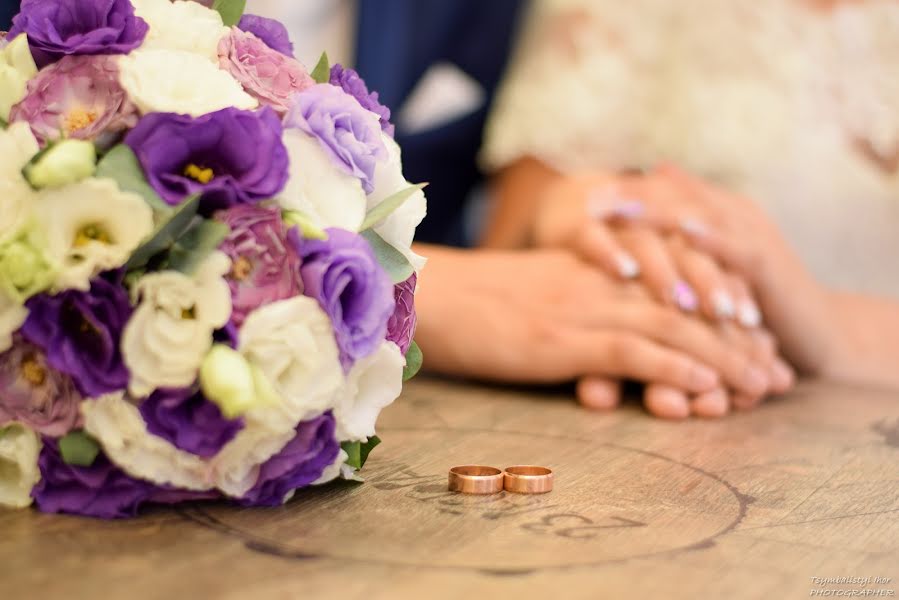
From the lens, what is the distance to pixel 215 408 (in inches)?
20.4

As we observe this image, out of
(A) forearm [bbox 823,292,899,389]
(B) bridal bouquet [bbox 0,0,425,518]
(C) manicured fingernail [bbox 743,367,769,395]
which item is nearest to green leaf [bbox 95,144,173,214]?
(B) bridal bouquet [bbox 0,0,425,518]

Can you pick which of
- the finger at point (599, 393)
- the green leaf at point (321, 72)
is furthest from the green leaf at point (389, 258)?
the finger at point (599, 393)

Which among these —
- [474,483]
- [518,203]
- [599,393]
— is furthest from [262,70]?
[518,203]

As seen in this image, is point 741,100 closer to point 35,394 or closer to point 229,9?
point 229,9

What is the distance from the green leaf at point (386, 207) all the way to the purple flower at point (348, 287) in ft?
0.08

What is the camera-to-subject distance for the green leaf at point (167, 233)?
19.6 inches

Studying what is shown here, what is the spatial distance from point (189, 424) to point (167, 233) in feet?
0.31

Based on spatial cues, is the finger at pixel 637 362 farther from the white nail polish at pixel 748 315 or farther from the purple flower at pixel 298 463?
the purple flower at pixel 298 463

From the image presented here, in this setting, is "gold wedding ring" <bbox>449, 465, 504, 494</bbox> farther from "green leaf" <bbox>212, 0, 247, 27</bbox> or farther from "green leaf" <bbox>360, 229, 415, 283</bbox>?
"green leaf" <bbox>212, 0, 247, 27</bbox>

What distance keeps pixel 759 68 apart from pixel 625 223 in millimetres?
421

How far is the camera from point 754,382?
99 cm

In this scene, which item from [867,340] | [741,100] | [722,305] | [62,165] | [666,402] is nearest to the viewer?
[62,165]

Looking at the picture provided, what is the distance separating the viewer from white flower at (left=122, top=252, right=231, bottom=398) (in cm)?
50

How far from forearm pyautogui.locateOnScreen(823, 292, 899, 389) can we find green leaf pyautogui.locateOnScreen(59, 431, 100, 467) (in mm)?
879
